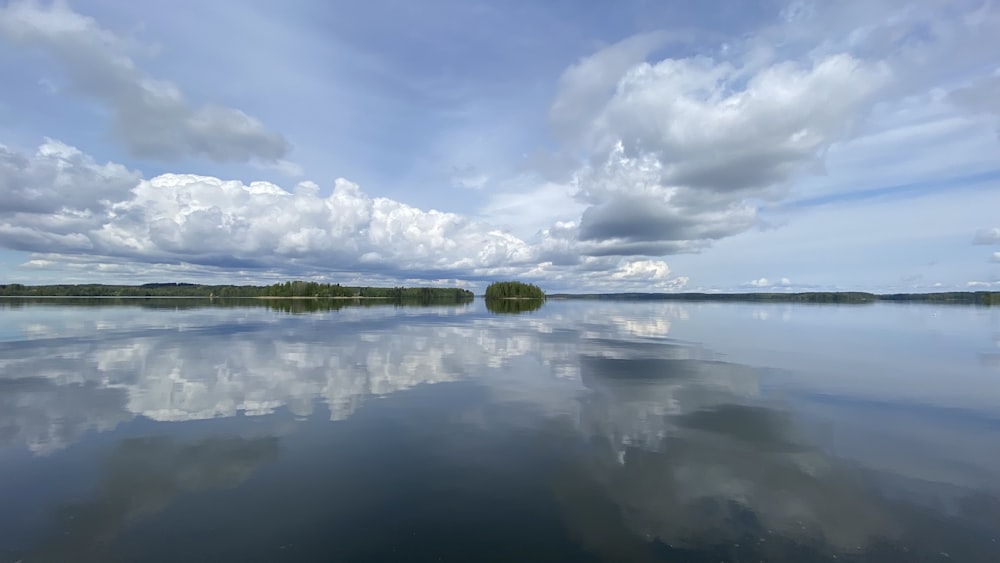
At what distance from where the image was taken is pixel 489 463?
10055 millimetres

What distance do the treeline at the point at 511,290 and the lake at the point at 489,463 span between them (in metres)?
146

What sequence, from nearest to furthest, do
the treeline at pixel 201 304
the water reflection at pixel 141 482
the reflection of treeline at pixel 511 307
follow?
the water reflection at pixel 141 482 → the reflection of treeline at pixel 511 307 → the treeline at pixel 201 304

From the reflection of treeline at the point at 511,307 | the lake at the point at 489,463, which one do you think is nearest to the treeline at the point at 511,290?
the reflection of treeline at the point at 511,307

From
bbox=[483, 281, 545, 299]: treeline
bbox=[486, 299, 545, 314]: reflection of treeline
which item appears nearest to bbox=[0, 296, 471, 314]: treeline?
bbox=[486, 299, 545, 314]: reflection of treeline

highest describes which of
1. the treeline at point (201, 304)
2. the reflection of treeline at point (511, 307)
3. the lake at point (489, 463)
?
the treeline at point (201, 304)

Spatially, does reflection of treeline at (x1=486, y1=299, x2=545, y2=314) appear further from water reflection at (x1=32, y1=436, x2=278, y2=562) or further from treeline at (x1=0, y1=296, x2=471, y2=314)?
water reflection at (x1=32, y1=436, x2=278, y2=562)

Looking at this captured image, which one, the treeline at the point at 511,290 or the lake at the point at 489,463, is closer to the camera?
the lake at the point at 489,463

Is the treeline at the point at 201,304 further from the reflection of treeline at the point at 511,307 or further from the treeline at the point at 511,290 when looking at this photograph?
the treeline at the point at 511,290

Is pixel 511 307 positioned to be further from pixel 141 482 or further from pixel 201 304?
pixel 141 482

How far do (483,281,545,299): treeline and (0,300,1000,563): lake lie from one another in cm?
14577

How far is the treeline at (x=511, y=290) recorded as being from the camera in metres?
168

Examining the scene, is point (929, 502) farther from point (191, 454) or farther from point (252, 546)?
point (191, 454)

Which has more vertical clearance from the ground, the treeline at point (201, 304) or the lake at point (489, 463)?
the treeline at point (201, 304)

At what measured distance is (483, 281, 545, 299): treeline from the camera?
16762 cm
